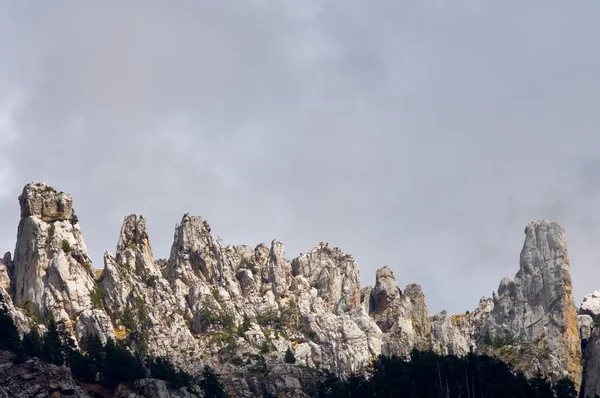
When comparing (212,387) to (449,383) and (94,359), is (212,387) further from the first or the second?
(449,383)

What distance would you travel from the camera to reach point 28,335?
187250mm

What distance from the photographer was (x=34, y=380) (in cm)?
16000

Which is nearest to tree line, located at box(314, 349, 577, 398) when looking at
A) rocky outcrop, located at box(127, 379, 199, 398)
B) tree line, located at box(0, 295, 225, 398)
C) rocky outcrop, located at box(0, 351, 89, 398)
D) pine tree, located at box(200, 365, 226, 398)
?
pine tree, located at box(200, 365, 226, 398)

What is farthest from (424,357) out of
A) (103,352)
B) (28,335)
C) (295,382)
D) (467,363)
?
(28,335)

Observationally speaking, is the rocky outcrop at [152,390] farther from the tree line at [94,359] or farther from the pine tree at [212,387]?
the pine tree at [212,387]

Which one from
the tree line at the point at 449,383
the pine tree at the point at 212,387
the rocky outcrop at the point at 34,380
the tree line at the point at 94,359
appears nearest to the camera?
the rocky outcrop at the point at 34,380

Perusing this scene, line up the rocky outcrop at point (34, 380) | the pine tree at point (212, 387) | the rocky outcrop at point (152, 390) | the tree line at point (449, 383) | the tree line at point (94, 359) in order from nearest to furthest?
the rocky outcrop at point (34, 380) < the tree line at point (449, 383) < the rocky outcrop at point (152, 390) < the tree line at point (94, 359) < the pine tree at point (212, 387)

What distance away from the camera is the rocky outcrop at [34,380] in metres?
158

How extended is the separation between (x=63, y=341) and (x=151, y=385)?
88.0 ft

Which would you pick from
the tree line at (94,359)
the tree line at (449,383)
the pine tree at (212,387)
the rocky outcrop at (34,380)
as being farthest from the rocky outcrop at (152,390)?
the tree line at (449,383)

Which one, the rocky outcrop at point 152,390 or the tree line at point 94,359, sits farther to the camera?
the tree line at point 94,359

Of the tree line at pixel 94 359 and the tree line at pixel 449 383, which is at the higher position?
the tree line at pixel 94 359

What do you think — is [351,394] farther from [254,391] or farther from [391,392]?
[254,391]

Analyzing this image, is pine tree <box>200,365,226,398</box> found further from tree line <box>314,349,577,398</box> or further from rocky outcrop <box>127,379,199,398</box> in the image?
tree line <box>314,349,577,398</box>
